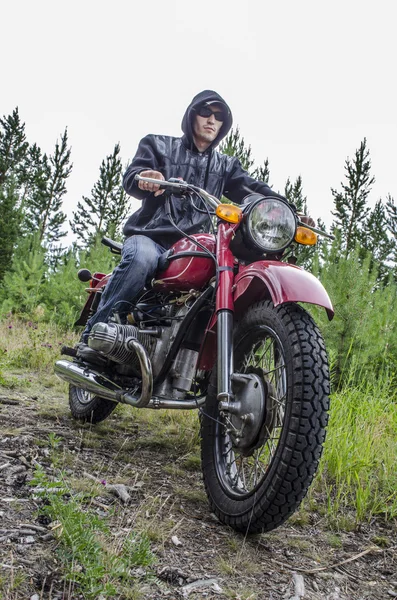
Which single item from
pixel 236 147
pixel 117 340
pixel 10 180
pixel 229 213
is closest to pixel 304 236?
pixel 229 213

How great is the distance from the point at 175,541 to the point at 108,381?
117cm

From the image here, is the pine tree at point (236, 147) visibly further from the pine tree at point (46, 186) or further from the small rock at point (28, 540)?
the pine tree at point (46, 186)

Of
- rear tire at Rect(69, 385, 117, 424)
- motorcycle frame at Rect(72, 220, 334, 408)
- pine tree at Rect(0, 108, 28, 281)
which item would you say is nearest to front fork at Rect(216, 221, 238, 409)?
motorcycle frame at Rect(72, 220, 334, 408)

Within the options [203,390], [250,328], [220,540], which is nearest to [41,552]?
[220,540]

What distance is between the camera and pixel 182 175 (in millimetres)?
3096

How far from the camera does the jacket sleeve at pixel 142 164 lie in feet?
9.23

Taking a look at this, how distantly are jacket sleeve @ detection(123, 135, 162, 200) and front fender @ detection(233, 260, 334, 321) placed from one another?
97cm

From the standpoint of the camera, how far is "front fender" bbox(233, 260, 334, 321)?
1.87 meters

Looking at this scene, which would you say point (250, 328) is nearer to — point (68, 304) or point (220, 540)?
point (220, 540)

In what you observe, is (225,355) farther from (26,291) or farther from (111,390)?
(26,291)

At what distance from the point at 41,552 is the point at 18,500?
367mm

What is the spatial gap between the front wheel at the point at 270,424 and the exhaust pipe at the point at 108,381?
0.30 meters

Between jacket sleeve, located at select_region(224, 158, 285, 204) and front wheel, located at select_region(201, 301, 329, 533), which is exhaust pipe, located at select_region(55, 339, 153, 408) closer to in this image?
front wheel, located at select_region(201, 301, 329, 533)

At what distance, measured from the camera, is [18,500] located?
1.72m
